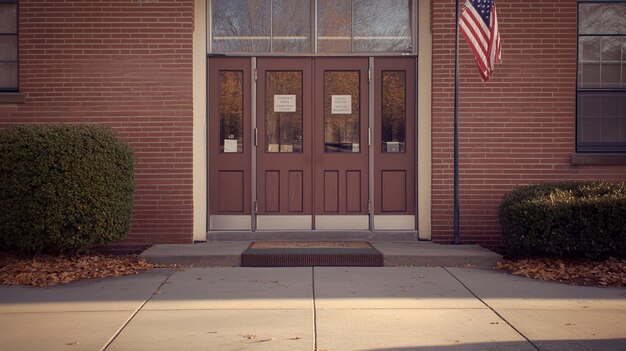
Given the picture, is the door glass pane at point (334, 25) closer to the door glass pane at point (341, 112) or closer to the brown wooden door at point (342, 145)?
the brown wooden door at point (342, 145)

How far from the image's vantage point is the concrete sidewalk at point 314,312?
583cm

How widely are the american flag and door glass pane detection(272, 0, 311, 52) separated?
2.18 meters

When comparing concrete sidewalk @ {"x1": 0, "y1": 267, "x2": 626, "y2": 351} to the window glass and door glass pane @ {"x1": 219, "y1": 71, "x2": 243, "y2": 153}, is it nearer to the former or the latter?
door glass pane @ {"x1": 219, "y1": 71, "x2": 243, "y2": 153}

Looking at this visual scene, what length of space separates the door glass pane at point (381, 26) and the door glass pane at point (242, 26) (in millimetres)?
1241

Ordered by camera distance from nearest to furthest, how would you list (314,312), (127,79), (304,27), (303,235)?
1. (314,312)
2. (127,79)
3. (303,235)
4. (304,27)

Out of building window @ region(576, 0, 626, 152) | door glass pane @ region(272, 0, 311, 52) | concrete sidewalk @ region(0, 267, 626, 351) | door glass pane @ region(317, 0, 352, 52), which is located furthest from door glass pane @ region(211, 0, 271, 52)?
building window @ region(576, 0, 626, 152)

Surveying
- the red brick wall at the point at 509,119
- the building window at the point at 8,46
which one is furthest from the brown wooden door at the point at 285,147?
the building window at the point at 8,46

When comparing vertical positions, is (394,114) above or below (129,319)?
above

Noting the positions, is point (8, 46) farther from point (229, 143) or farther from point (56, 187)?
point (229, 143)

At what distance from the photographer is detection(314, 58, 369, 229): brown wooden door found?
10.7m

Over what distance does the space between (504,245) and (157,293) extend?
4927 millimetres

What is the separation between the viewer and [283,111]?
421 inches

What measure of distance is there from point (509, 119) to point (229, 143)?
381 cm

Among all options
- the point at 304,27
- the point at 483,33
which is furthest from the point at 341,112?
the point at 483,33
